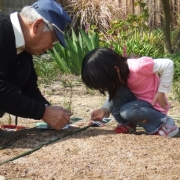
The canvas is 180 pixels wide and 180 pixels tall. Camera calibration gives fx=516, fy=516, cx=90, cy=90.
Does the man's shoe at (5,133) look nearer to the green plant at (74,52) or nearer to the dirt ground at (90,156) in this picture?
the dirt ground at (90,156)

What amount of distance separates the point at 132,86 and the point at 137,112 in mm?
199

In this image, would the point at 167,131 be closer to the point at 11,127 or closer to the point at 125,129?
the point at 125,129

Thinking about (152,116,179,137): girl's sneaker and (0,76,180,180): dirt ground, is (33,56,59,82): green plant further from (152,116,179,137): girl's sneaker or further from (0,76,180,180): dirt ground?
(152,116,179,137): girl's sneaker

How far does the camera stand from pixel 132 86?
358 cm

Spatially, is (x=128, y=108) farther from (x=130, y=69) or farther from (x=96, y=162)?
(x=96, y=162)

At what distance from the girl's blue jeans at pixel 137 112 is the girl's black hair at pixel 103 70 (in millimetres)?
156

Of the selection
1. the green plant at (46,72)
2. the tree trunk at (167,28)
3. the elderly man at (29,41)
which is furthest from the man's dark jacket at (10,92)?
the tree trunk at (167,28)

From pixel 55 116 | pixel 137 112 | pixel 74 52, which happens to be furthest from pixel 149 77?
Answer: pixel 74 52

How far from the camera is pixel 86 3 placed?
11344mm

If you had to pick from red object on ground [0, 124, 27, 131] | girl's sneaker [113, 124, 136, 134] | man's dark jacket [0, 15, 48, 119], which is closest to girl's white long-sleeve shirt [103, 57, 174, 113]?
girl's sneaker [113, 124, 136, 134]

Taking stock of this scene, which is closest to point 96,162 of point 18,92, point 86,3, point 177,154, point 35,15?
point 177,154

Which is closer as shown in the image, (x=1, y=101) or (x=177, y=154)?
(x=177, y=154)

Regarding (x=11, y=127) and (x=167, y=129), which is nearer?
(x=167, y=129)

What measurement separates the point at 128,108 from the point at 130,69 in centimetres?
27
